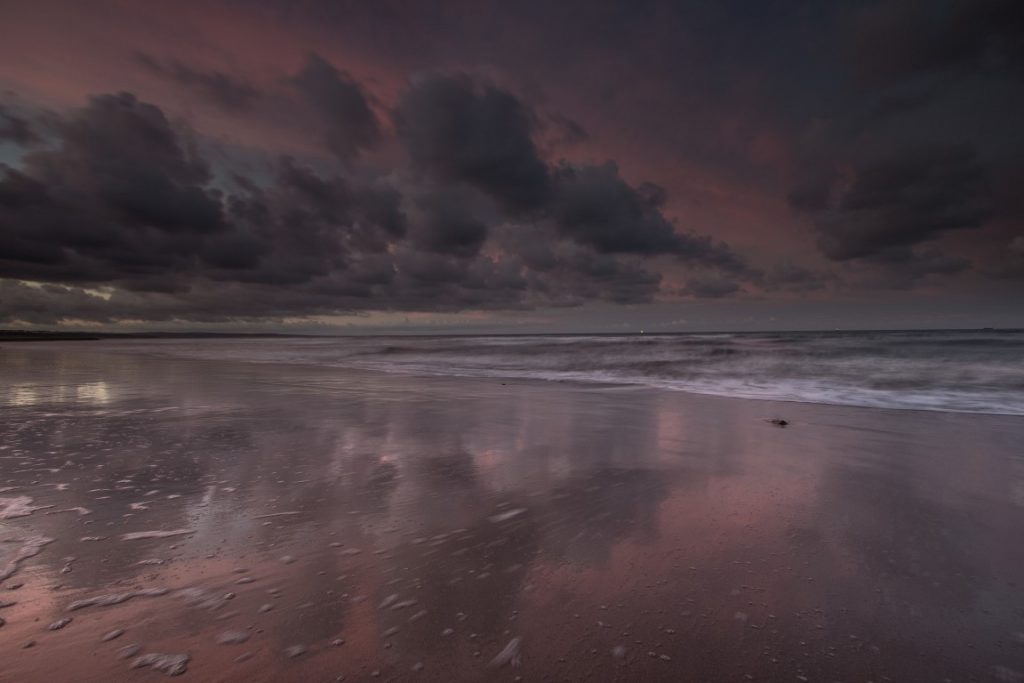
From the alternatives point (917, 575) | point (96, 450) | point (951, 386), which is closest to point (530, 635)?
point (917, 575)

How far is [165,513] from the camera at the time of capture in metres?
3.82

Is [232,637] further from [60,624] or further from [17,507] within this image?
[17,507]

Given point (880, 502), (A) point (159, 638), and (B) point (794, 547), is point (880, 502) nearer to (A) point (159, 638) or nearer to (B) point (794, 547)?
(B) point (794, 547)

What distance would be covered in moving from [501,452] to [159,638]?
4.12 meters

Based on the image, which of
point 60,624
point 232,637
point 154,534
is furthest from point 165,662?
point 154,534

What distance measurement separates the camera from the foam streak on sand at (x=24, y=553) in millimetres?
2812

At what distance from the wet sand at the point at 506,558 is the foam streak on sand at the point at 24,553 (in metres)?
0.02

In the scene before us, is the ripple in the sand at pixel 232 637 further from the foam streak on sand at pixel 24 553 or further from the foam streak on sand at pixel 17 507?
Result: the foam streak on sand at pixel 17 507

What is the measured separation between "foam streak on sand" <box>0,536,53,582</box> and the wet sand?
2 cm

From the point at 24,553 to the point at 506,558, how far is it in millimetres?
3066

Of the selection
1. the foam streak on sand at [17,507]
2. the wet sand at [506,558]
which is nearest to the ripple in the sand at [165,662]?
the wet sand at [506,558]

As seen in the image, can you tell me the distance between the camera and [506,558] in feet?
10.3

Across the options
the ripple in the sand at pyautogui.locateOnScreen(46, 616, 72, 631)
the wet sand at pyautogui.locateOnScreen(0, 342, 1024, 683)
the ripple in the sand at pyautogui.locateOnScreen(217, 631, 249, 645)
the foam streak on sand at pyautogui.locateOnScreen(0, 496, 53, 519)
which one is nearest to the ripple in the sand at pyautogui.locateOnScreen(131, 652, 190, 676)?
the wet sand at pyautogui.locateOnScreen(0, 342, 1024, 683)

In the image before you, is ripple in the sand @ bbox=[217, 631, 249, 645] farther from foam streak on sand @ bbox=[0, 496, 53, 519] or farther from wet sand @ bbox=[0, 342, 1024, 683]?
foam streak on sand @ bbox=[0, 496, 53, 519]
